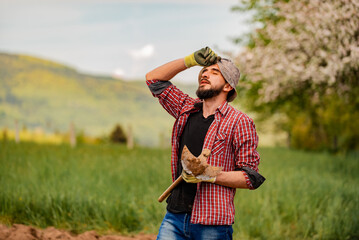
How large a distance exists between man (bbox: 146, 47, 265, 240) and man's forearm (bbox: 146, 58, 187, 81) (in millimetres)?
14

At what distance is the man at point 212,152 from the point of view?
3.13 m

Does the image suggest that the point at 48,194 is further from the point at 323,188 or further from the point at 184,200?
the point at 323,188

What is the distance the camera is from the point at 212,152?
321cm

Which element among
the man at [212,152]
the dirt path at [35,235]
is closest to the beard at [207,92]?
the man at [212,152]

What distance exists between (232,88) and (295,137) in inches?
940

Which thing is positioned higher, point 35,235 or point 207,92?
point 207,92

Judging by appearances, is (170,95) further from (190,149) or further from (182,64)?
(190,149)

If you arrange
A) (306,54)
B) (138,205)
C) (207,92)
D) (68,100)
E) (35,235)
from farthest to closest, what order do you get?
1. (68,100)
2. (306,54)
3. (138,205)
4. (35,235)
5. (207,92)

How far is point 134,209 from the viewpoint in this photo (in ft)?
20.5

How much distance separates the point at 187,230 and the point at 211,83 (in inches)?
42.6

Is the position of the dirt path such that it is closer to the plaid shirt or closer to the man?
the man

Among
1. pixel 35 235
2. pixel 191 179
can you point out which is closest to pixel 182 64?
pixel 191 179

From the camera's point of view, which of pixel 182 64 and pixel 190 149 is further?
pixel 182 64

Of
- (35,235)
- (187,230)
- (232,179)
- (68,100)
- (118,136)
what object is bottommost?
(35,235)
